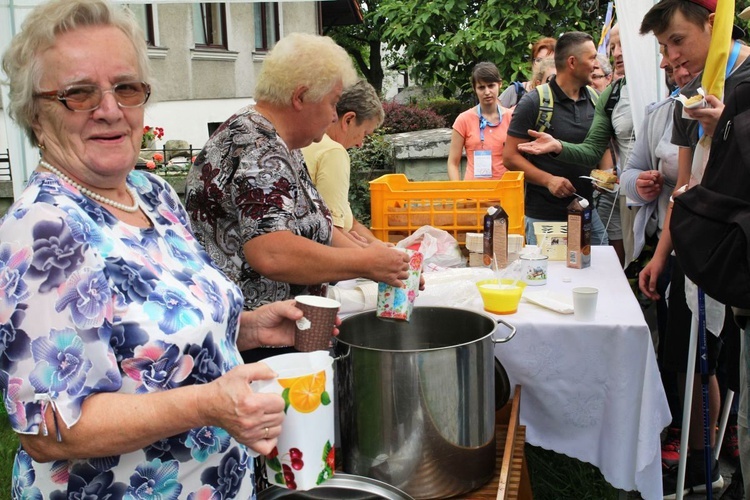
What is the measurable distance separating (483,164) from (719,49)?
118 inches

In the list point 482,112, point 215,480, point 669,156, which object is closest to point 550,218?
point 669,156

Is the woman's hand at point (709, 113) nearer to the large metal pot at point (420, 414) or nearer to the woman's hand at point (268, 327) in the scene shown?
the large metal pot at point (420, 414)

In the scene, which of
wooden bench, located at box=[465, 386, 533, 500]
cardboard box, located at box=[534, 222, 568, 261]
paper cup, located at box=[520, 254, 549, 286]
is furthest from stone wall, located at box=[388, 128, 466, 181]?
wooden bench, located at box=[465, 386, 533, 500]

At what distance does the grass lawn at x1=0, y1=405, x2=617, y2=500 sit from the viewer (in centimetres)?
318

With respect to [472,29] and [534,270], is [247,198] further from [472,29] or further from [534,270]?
[472,29]

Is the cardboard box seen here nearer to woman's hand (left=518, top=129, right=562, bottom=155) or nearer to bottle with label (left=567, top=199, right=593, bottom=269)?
bottle with label (left=567, top=199, right=593, bottom=269)

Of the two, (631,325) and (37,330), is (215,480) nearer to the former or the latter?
(37,330)

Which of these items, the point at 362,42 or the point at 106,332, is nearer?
the point at 106,332

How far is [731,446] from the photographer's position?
3.61 metres

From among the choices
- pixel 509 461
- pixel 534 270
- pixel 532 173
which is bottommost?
pixel 509 461

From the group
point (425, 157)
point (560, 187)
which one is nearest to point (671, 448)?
point (560, 187)

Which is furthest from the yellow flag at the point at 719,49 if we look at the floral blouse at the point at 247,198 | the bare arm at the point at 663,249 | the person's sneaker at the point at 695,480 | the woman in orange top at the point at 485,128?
the woman in orange top at the point at 485,128

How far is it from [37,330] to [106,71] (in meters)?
0.51

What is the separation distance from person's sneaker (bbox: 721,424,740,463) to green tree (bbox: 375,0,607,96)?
9.43 meters
